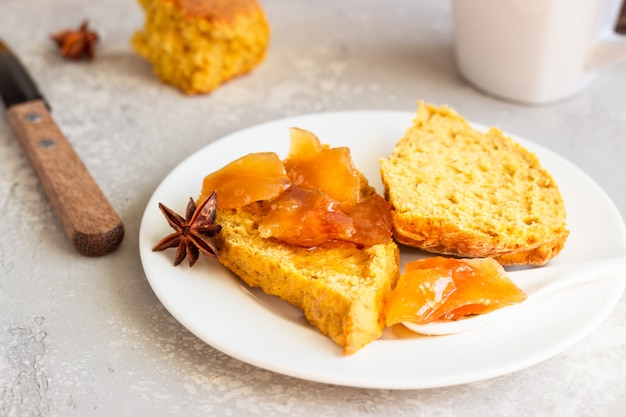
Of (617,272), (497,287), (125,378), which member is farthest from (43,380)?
(617,272)

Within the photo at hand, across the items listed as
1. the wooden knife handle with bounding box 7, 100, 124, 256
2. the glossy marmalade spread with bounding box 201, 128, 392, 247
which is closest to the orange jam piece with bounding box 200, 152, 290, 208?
the glossy marmalade spread with bounding box 201, 128, 392, 247

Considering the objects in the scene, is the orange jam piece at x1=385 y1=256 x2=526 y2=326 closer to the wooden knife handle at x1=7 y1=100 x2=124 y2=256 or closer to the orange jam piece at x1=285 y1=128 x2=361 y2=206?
the orange jam piece at x1=285 y1=128 x2=361 y2=206

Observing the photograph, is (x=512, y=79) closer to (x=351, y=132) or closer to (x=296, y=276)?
(x=351, y=132)

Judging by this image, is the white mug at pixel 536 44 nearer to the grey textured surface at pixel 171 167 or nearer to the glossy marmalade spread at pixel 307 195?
the grey textured surface at pixel 171 167

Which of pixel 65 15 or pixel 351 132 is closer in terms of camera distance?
pixel 351 132

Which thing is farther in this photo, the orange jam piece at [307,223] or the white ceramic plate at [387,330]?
the orange jam piece at [307,223]

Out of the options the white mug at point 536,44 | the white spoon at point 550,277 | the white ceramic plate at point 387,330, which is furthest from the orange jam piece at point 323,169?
the white mug at point 536,44
